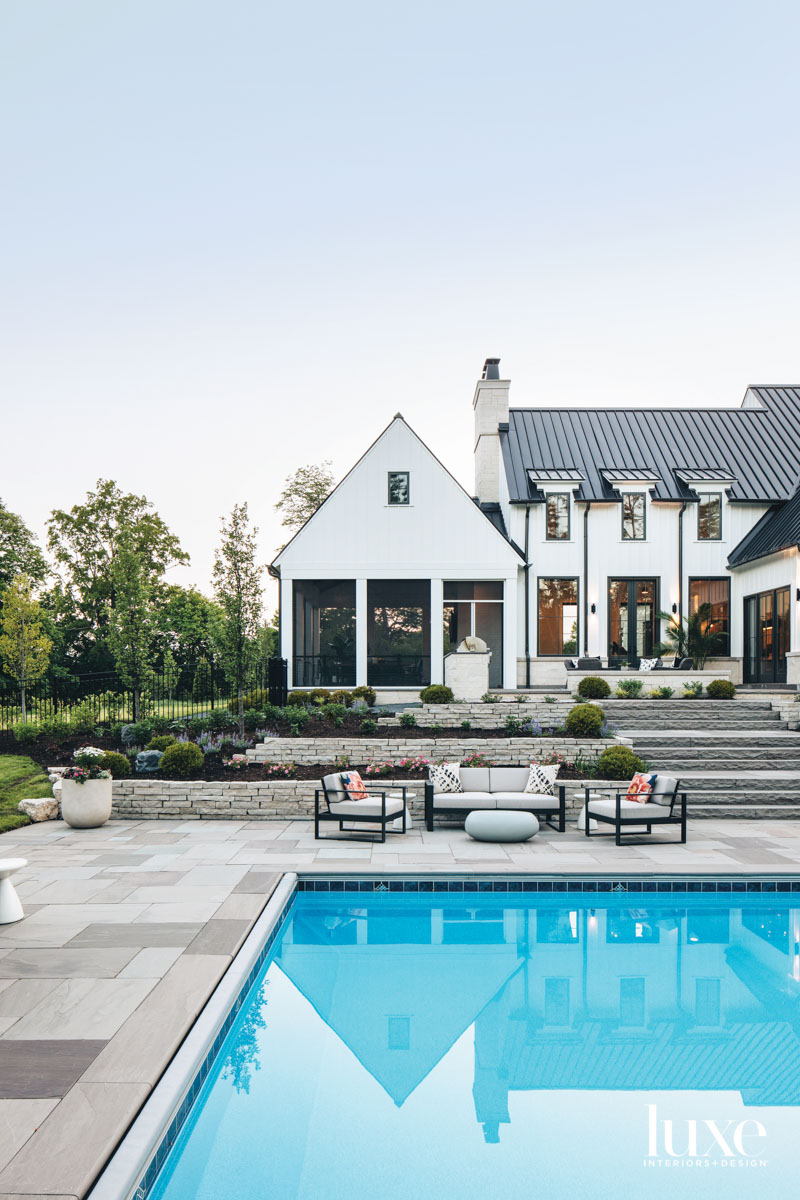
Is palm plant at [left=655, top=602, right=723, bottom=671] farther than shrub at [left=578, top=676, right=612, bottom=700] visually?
Yes

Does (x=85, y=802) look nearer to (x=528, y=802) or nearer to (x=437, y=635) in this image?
(x=528, y=802)

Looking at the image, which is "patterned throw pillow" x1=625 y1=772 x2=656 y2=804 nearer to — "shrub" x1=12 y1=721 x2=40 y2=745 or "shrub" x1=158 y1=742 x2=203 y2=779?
"shrub" x1=158 y1=742 x2=203 y2=779

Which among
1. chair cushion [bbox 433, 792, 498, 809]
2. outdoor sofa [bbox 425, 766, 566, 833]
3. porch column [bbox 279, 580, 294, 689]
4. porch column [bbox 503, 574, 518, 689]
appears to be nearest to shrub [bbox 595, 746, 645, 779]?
outdoor sofa [bbox 425, 766, 566, 833]

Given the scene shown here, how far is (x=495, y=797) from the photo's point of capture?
11086 millimetres

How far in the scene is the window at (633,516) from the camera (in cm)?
2358

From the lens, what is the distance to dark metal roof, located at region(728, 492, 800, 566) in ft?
65.9

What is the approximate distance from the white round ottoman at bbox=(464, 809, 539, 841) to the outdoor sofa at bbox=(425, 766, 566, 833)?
0.60 m

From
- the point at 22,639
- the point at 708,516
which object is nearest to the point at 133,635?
the point at 22,639

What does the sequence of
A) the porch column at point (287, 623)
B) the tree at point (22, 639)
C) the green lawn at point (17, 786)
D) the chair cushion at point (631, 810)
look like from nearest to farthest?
the chair cushion at point (631, 810)
the green lawn at point (17, 786)
the porch column at point (287, 623)
the tree at point (22, 639)

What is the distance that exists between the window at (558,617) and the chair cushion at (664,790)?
12.5m

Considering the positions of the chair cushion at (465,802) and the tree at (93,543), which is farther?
the tree at (93,543)

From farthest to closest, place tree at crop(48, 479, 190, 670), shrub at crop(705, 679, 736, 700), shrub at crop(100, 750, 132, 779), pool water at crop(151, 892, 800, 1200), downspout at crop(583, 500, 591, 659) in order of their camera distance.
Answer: tree at crop(48, 479, 190, 670)
downspout at crop(583, 500, 591, 659)
shrub at crop(705, 679, 736, 700)
shrub at crop(100, 750, 132, 779)
pool water at crop(151, 892, 800, 1200)

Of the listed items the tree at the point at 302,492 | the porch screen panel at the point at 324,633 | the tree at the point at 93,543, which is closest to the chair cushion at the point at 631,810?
the porch screen panel at the point at 324,633

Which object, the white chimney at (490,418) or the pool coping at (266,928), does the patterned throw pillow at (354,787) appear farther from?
the white chimney at (490,418)
